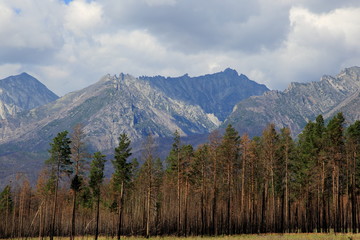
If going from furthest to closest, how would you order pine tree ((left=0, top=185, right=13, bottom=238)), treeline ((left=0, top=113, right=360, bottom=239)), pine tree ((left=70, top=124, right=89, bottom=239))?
pine tree ((left=0, top=185, right=13, bottom=238)), treeline ((left=0, top=113, right=360, bottom=239)), pine tree ((left=70, top=124, right=89, bottom=239))

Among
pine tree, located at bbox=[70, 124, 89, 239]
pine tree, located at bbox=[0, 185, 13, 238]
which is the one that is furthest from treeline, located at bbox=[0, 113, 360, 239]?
pine tree, located at bbox=[0, 185, 13, 238]

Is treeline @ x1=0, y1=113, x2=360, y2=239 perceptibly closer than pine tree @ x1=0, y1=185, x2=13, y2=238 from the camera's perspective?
Yes

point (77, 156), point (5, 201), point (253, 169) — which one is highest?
point (77, 156)

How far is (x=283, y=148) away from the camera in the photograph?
62438 mm

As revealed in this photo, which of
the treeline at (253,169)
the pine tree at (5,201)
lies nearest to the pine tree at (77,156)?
the treeline at (253,169)

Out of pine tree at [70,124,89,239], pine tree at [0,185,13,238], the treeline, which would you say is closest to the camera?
pine tree at [70,124,89,239]

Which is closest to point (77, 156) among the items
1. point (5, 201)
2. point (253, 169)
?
point (253, 169)

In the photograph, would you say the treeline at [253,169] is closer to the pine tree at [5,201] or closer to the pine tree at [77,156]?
the pine tree at [77,156]

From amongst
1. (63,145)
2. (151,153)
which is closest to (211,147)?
(151,153)

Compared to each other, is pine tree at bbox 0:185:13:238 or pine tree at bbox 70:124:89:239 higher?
pine tree at bbox 70:124:89:239

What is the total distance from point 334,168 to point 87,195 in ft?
152

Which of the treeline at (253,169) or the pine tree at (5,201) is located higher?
the treeline at (253,169)

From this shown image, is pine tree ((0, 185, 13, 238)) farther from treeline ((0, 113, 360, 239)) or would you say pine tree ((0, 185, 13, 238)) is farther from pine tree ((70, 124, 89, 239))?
pine tree ((70, 124, 89, 239))

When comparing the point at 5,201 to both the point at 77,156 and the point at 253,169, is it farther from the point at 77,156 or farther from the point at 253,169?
the point at 253,169
